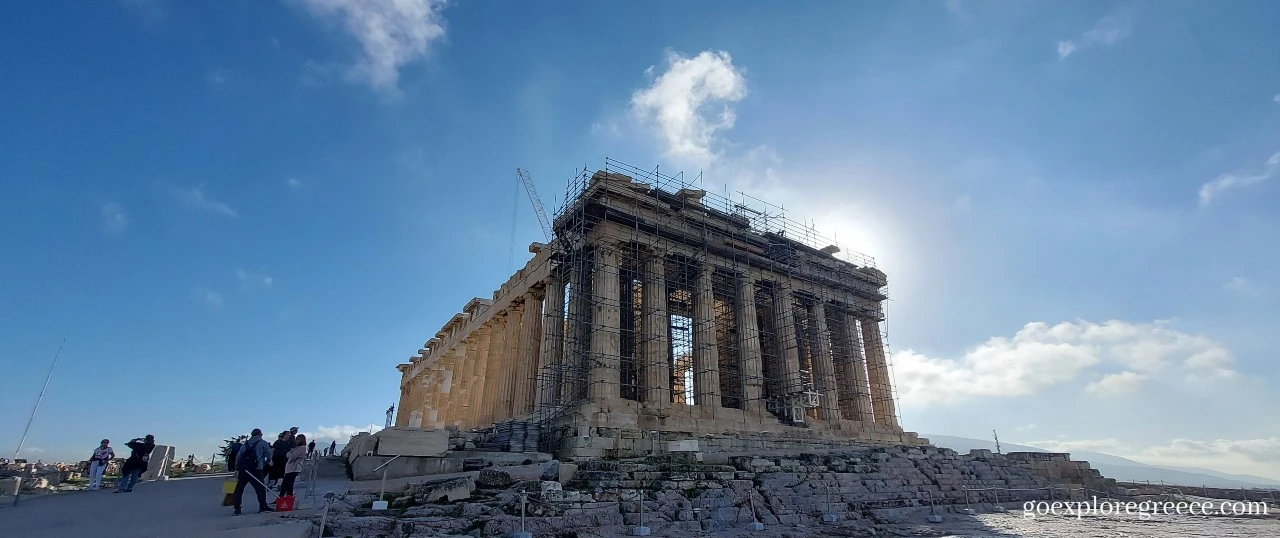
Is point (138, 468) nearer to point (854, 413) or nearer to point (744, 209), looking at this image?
point (744, 209)

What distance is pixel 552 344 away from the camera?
28078 mm

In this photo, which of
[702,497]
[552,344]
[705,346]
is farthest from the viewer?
[705,346]

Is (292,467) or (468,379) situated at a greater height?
(468,379)

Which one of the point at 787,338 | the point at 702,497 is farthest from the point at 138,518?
the point at 787,338

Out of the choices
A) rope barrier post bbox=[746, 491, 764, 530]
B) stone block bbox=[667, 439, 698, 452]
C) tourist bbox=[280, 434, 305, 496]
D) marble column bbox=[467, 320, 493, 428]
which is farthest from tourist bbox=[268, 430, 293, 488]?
marble column bbox=[467, 320, 493, 428]

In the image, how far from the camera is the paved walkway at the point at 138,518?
8453mm

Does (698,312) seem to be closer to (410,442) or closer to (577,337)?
(577,337)

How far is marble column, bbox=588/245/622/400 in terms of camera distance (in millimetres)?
24859

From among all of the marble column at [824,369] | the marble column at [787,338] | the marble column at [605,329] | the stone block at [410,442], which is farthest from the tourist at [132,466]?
the marble column at [824,369]

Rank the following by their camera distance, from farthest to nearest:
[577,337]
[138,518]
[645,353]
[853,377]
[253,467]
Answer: [853,377]
[645,353]
[577,337]
[253,467]
[138,518]

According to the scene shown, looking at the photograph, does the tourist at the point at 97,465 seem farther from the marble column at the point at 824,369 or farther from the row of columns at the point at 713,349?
the marble column at the point at 824,369
